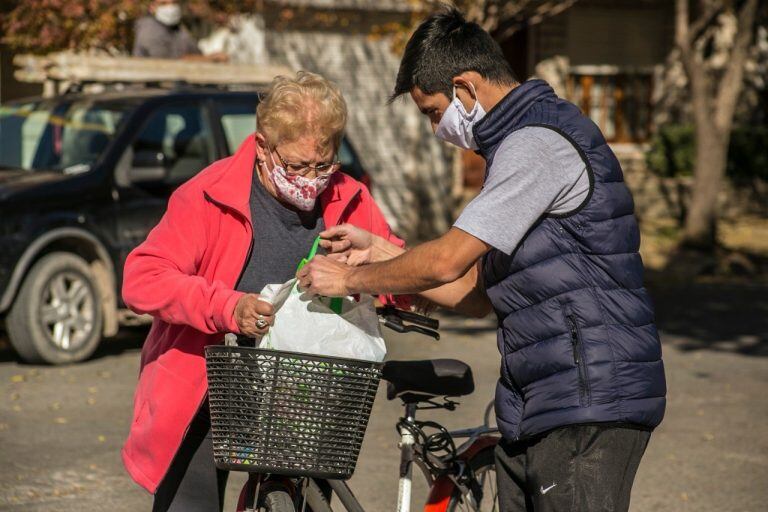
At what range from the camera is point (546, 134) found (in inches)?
135

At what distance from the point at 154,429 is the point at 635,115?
20.0 m

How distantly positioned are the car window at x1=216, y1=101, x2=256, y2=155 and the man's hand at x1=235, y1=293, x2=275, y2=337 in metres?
6.70

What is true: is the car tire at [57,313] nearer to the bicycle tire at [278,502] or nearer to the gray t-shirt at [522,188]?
the bicycle tire at [278,502]

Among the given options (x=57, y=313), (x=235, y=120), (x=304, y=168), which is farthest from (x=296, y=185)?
(x=235, y=120)

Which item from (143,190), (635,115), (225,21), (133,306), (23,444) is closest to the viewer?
(133,306)

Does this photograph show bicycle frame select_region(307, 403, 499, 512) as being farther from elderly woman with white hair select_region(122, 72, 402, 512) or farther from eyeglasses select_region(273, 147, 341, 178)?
Result: eyeglasses select_region(273, 147, 341, 178)

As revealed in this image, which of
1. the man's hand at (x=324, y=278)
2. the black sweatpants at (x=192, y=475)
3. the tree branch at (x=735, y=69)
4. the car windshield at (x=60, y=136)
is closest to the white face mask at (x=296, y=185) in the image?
the man's hand at (x=324, y=278)

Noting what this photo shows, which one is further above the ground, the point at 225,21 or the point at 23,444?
the point at 225,21

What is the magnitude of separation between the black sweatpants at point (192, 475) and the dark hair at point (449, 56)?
4.11 ft

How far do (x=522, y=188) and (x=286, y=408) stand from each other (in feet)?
2.73

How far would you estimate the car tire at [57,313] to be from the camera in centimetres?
925

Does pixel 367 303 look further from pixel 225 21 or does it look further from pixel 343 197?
pixel 225 21

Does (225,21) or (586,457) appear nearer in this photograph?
(586,457)

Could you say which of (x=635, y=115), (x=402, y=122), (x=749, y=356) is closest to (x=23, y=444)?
(x=749, y=356)
